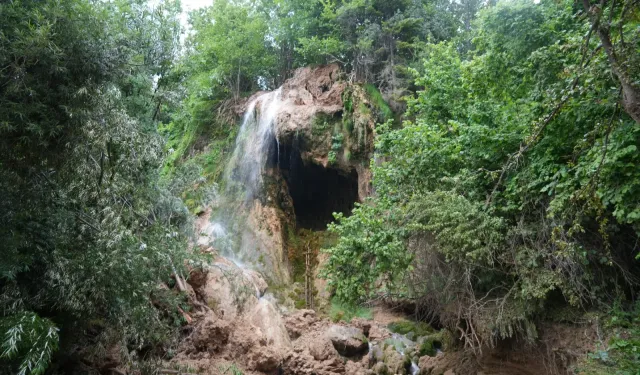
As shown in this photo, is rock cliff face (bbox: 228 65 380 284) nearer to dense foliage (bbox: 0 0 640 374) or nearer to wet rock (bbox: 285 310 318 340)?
wet rock (bbox: 285 310 318 340)

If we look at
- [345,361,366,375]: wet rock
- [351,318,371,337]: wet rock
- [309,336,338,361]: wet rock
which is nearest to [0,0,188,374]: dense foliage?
[309,336,338,361]: wet rock

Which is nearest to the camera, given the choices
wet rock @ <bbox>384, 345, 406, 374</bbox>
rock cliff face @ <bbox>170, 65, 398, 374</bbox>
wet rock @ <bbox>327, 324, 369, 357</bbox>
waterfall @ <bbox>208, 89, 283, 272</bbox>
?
wet rock @ <bbox>384, 345, 406, 374</bbox>

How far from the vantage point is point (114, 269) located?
5.55m

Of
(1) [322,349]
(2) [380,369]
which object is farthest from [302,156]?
(2) [380,369]

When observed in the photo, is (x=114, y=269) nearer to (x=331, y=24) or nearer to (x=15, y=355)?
(x=15, y=355)

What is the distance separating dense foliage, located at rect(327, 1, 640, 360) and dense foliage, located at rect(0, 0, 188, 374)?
4231mm

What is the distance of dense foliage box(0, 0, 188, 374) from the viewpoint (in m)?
4.58

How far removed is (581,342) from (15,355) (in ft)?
25.8

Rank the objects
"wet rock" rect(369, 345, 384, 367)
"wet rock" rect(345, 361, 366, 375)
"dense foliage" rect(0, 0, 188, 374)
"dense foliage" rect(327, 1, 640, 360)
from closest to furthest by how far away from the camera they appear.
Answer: "dense foliage" rect(0, 0, 188, 374), "dense foliage" rect(327, 1, 640, 360), "wet rock" rect(345, 361, 366, 375), "wet rock" rect(369, 345, 384, 367)

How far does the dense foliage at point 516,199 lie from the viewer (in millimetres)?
5863

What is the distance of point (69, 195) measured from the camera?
229 inches

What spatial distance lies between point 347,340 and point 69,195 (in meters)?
7.33

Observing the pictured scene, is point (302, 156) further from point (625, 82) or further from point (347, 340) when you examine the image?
point (625, 82)

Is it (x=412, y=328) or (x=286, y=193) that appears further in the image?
(x=286, y=193)
